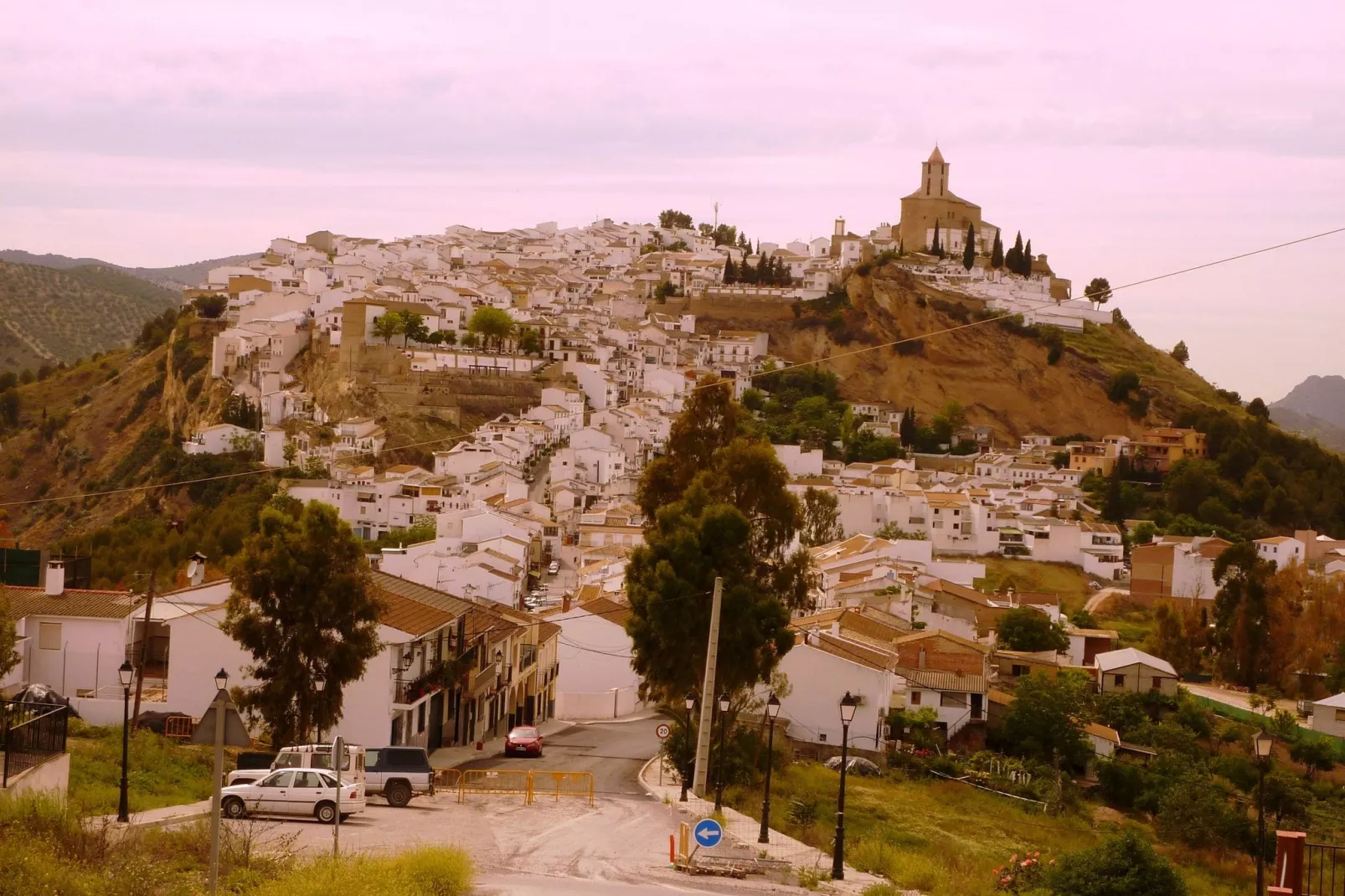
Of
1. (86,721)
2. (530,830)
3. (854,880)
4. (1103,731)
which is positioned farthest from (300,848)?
(1103,731)

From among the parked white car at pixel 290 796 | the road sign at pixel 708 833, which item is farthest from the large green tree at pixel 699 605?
the road sign at pixel 708 833

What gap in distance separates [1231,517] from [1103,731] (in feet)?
149

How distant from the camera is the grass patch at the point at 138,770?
14.7 metres

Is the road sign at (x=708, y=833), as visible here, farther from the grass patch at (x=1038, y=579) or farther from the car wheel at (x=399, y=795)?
the grass patch at (x=1038, y=579)

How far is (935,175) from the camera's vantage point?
113 m

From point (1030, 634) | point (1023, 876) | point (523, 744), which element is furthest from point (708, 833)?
point (1030, 634)

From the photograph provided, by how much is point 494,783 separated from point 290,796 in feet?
18.8

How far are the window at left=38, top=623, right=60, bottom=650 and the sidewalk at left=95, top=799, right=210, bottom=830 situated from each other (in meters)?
9.57

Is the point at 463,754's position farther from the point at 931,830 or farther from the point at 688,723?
the point at 931,830

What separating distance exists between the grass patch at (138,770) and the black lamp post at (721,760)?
594cm

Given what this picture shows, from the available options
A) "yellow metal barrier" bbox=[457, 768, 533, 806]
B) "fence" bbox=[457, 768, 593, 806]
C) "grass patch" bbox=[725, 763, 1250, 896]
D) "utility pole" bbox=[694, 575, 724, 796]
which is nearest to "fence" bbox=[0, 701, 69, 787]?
"fence" bbox=[457, 768, 593, 806]

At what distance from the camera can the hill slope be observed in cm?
12525

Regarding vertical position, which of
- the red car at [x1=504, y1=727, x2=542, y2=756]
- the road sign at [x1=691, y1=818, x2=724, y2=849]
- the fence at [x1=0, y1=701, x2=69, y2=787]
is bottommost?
the red car at [x1=504, y1=727, x2=542, y2=756]

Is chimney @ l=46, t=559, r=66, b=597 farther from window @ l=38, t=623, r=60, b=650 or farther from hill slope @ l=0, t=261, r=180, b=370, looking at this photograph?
hill slope @ l=0, t=261, r=180, b=370
